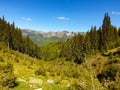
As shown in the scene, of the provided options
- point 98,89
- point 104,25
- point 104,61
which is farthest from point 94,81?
point 104,25

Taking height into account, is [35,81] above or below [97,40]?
below

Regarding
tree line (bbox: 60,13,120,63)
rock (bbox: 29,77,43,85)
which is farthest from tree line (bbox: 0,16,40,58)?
rock (bbox: 29,77,43,85)

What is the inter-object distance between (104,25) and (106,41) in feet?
30.0

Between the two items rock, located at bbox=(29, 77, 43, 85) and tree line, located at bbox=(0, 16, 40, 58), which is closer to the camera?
rock, located at bbox=(29, 77, 43, 85)

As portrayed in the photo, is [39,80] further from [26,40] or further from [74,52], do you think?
[26,40]

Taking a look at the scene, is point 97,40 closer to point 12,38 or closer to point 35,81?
point 12,38

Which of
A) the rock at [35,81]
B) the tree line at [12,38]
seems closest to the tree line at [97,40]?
the tree line at [12,38]

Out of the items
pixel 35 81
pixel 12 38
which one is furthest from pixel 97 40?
pixel 35 81

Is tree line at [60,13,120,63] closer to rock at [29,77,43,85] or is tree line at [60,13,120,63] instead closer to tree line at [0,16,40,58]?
tree line at [0,16,40,58]

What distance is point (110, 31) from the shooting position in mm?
85000

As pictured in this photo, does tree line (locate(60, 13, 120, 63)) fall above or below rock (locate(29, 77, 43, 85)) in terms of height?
above

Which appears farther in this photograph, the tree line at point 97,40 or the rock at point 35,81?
the tree line at point 97,40

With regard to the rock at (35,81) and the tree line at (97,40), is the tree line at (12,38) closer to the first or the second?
the tree line at (97,40)

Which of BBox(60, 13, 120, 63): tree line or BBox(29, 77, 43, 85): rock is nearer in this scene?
BBox(29, 77, 43, 85): rock
